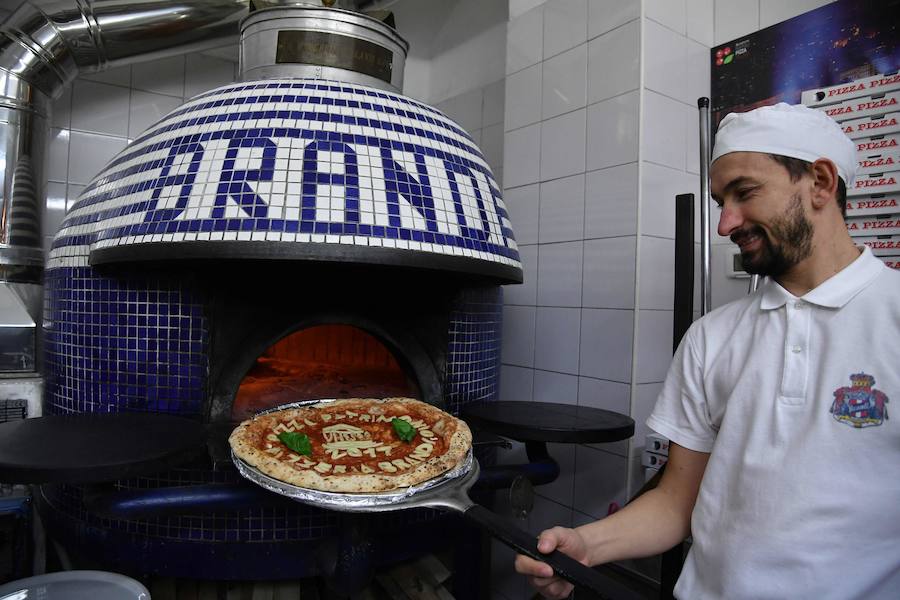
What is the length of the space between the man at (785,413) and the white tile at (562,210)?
1.04m

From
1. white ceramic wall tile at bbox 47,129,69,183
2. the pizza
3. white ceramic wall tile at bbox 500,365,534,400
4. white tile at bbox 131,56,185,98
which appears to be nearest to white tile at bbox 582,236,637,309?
white ceramic wall tile at bbox 500,365,534,400

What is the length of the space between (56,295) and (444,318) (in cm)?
117

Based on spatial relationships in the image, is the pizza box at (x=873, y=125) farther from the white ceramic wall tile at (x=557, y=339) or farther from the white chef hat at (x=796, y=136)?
the white ceramic wall tile at (x=557, y=339)

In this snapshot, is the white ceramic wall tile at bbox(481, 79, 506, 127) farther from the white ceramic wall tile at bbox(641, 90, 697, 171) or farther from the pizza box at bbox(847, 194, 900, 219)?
the pizza box at bbox(847, 194, 900, 219)

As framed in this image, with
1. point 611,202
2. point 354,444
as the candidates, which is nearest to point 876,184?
point 611,202

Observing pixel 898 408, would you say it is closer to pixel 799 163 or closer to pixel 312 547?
pixel 799 163

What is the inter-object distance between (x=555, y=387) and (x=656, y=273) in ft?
1.95

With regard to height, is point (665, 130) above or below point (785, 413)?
above

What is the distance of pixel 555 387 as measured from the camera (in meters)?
2.29

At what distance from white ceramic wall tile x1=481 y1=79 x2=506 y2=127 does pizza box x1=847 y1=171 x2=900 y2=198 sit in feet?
5.72

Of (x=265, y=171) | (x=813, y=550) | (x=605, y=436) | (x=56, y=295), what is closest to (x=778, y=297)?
(x=813, y=550)

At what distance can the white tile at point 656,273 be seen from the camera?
201cm

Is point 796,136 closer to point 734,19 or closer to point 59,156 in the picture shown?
point 734,19

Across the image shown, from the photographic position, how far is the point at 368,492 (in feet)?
3.53
